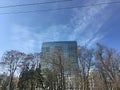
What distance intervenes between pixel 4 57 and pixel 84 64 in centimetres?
1784

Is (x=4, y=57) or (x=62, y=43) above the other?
(x=62, y=43)

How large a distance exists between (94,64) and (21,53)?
16.6 metres

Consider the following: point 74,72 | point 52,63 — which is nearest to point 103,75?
point 74,72

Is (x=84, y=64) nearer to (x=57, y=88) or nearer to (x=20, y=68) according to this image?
(x=57, y=88)

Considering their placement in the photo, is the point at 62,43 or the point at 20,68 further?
the point at 62,43

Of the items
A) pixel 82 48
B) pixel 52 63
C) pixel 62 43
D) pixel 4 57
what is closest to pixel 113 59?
pixel 82 48

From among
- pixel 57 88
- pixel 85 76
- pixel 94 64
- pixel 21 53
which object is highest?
pixel 21 53

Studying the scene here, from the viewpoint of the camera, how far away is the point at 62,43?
70.4 meters

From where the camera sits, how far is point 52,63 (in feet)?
121

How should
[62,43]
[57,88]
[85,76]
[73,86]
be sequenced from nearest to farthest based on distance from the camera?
[85,76] < [57,88] < [73,86] < [62,43]

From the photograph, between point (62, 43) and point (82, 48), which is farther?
point (62, 43)

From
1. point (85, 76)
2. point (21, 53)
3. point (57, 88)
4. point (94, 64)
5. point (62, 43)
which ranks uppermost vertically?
point (62, 43)

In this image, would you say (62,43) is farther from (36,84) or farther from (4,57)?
(4,57)

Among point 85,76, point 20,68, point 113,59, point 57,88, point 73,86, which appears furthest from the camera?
point 73,86
